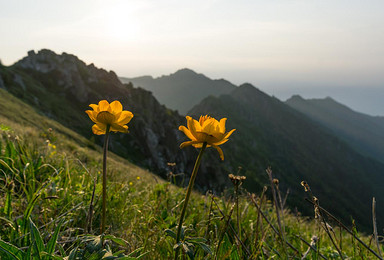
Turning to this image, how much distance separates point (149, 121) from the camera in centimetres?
9588

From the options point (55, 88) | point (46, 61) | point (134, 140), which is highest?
point (46, 61)

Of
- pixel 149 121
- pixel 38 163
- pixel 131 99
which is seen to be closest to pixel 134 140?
pixel 149 121

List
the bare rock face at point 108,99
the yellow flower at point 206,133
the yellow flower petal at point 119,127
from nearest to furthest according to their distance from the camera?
the yellow flower at point 206,133
the yellow flower petal at point 119,127
the bare rock face at point 108,99

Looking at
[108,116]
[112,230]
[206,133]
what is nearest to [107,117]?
[108,116]

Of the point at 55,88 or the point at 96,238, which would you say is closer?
the point at 96,238

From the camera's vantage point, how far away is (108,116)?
172 centimetres

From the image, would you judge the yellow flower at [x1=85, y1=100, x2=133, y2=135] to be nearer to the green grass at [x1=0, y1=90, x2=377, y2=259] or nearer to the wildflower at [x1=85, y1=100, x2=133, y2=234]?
the wildflower at [x1=85, y1=100, x2=133, y2=234]

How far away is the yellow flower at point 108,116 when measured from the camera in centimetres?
173

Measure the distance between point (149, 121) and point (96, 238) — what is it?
95.6 m

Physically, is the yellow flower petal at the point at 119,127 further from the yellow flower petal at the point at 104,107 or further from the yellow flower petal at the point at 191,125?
the yellow flower petal at the point at 191,125

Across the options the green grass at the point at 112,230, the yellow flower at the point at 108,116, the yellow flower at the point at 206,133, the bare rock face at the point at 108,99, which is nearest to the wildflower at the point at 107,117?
the yellow flower at the point at 108,116

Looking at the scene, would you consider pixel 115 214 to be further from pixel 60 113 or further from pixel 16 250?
pixel 60 113

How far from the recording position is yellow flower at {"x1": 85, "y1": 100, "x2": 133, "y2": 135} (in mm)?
1726

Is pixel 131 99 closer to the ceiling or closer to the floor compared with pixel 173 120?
closer to the ceiling
